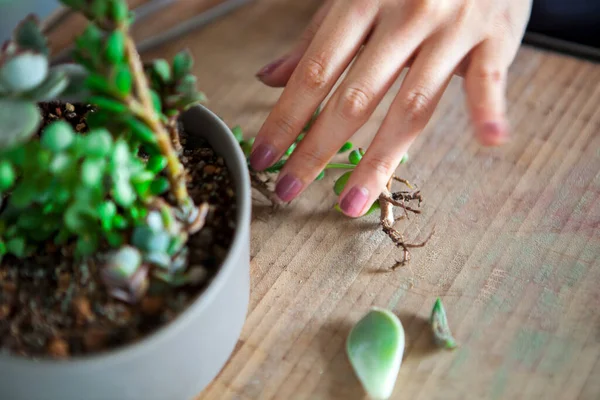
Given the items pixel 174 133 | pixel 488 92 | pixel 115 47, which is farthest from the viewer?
pixel 488 92

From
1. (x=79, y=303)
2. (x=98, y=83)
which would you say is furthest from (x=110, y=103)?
(x=79, y=303)

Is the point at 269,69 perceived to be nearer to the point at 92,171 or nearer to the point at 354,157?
the point at 354,157

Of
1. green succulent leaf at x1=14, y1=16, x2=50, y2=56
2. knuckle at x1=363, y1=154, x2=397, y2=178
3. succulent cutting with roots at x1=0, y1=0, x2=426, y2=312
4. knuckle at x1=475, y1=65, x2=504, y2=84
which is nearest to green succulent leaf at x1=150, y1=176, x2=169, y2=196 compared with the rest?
A: succulent cutting with roots at x1=0, y1=0, x2=426, y2=312

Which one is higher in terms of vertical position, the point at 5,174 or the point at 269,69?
the point at 5,174

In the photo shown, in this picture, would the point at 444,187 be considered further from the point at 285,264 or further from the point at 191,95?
the point at 191,95

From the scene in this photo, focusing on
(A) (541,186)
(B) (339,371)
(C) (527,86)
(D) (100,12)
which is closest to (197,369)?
(B) (339,371)

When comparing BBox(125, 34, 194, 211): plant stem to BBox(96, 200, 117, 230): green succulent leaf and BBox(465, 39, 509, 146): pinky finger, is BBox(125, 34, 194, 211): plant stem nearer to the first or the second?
BBox(96, 200, 117, 230): green succulent leaf

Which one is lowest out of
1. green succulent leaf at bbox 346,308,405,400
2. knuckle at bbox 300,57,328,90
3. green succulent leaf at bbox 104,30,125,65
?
green succulent leaf at bbox 346,308,405,400
